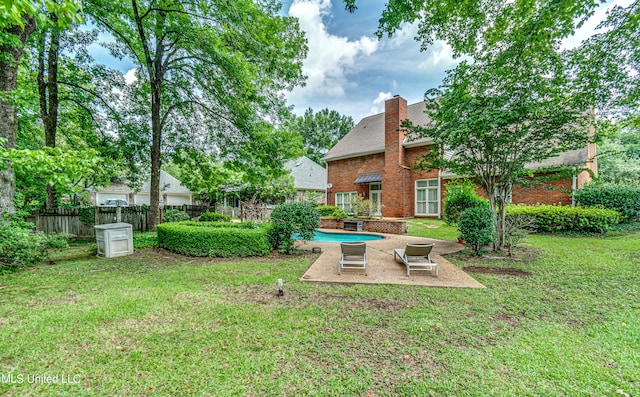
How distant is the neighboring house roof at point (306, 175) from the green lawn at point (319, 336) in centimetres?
1953

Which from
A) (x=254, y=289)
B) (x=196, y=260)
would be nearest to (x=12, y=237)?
(x=196, y=260)

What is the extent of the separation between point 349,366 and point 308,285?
8.66 feet

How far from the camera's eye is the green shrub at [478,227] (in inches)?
302

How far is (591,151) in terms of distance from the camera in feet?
45.1

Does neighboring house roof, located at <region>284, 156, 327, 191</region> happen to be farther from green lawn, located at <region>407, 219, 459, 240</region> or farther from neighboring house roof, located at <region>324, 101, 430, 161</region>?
green lawn, located at <region>407, 219, 459, 240</region>

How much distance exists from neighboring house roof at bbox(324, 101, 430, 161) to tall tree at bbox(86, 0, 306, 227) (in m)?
10.5

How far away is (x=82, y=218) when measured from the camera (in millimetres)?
11055

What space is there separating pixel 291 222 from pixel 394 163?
11581 mm

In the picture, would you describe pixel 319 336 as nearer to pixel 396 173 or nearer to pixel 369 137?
pixel 396 173

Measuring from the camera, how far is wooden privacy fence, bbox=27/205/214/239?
10.3 m

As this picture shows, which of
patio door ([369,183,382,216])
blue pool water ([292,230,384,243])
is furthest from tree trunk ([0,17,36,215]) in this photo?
patio door ([369,183,382,216])

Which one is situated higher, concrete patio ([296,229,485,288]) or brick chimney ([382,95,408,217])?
brick chimney ([382,95,408,217])

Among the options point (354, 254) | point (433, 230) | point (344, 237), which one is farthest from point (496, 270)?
point (344, 237)

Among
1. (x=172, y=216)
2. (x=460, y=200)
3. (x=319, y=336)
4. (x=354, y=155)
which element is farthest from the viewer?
(x=354, y=155)
